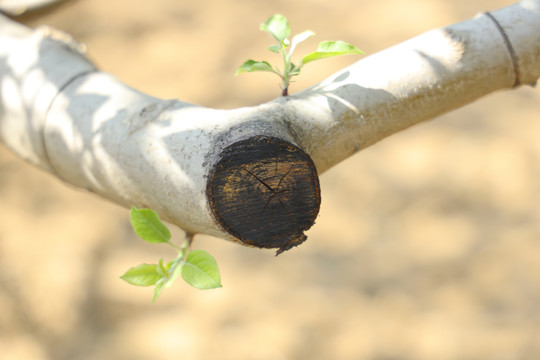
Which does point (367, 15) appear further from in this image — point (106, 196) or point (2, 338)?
point (106, 196)

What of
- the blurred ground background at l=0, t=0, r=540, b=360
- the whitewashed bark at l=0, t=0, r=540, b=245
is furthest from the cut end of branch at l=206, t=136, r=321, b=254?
the blurred ground background at l=0, t=0, r=540, b=360

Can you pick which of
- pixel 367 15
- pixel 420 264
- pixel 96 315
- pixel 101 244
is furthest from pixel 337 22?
pixel 96 315

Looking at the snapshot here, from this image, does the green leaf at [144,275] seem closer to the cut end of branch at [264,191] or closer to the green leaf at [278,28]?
the cut end of branch at [264,191]

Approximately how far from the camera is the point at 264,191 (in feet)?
2.00

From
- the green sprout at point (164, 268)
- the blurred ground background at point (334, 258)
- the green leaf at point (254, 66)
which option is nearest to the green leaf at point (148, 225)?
the green sprout at point (164, 268)

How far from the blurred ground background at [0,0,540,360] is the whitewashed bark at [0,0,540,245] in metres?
1.92

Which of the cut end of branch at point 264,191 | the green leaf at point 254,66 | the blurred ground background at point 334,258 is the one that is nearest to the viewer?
the cut end of branch at point 264,191

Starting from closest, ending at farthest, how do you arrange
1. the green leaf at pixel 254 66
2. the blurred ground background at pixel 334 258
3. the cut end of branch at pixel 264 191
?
the cut end of branch at pixel 264 191 → the green leaf at pixel 254 66 → the blurred ground background at pixel 334 258

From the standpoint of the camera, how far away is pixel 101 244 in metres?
2.78

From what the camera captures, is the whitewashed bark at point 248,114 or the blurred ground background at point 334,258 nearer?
the whitewashed bark at point 248,114

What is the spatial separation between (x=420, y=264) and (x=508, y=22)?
2.08 metres

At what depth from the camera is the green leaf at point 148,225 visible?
0.65m

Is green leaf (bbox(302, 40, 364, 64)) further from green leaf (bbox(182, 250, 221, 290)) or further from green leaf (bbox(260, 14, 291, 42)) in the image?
green leaf (bbox(182, 250, 221, 290))

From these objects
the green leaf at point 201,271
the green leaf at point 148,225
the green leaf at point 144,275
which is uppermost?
the green leaf at point 148,225
